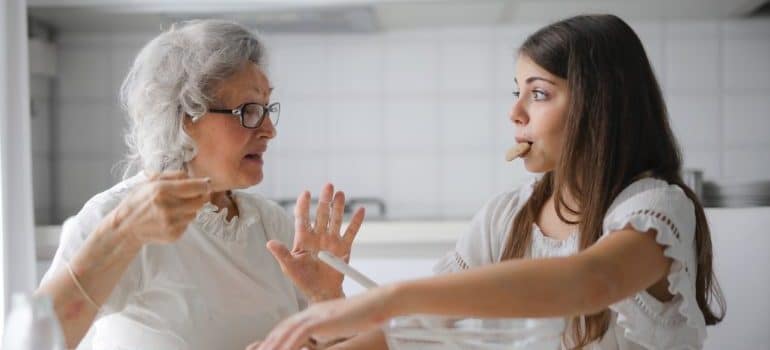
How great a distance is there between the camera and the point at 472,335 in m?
0.97

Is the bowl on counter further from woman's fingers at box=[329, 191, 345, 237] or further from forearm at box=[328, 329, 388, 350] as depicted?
woman's fingers at box=[329, 191, 345, 237]

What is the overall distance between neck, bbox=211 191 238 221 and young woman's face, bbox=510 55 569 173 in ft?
1.92

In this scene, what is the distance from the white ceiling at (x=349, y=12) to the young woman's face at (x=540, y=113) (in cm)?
165

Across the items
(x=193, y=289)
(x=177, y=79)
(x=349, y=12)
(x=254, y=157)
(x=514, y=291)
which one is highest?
(x=349, y=12)

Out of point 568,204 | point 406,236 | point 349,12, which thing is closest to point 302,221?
point 568,204

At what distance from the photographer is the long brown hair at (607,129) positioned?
130 cm

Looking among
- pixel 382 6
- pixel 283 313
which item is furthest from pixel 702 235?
pixel 382 6

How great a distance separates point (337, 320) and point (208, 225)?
73 cm

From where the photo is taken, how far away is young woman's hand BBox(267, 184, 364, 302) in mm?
1367

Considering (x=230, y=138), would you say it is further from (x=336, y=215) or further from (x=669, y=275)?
(x=669, y=275)

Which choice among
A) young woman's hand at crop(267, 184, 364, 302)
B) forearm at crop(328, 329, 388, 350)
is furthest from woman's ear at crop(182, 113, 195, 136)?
forearm at crop(328, 329, 388, 350)

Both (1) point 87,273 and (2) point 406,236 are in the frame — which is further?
(2) point 406,236

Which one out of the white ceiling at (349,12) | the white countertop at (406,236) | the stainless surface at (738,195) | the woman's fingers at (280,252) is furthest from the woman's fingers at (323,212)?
the stainless surface at (738,195)

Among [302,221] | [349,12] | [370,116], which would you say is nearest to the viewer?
[302,221]
